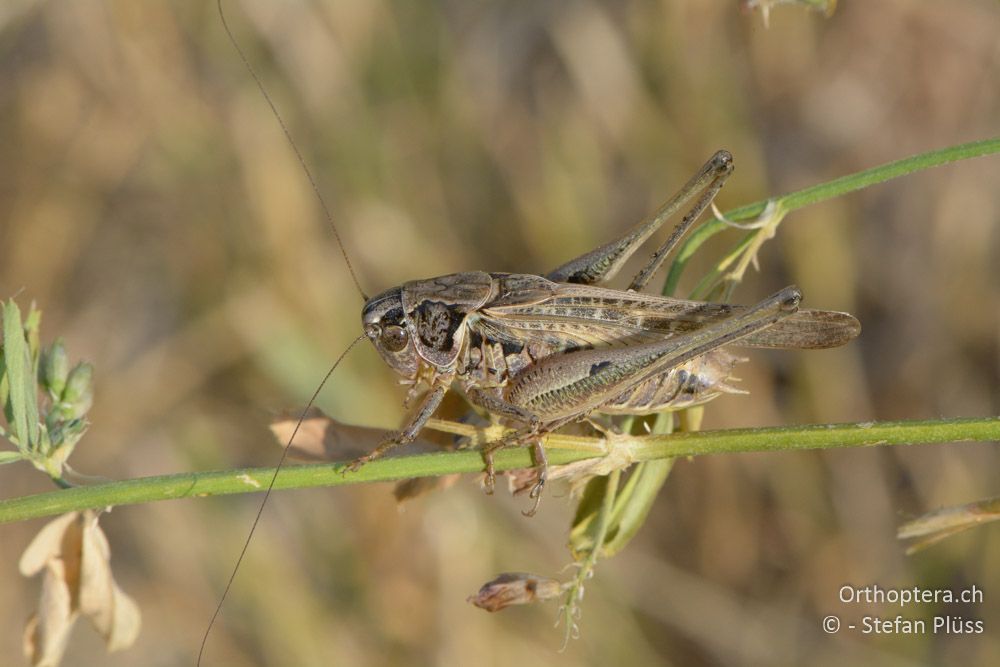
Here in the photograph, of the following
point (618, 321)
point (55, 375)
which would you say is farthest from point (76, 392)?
point (618, 321)

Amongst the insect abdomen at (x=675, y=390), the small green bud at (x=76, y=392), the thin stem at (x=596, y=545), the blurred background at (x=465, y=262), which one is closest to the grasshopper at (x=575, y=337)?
the insect abdomen at (x=675, y=390)

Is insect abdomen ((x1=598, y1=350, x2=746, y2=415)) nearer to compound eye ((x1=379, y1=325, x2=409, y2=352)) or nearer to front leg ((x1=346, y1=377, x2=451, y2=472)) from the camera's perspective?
front leg ((x1=346, y1=377, x2=451, y2=472))

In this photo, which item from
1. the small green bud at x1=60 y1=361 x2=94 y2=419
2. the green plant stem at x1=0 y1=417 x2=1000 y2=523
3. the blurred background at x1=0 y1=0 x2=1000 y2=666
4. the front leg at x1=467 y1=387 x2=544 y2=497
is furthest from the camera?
the blurred background at x1=0 y1=0 x2=1000 y2=666

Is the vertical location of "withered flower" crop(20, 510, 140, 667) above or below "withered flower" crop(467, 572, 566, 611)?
above

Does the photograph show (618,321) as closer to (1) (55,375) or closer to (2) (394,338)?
(2) (394,338)

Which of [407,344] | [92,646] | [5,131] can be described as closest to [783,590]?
[407,344]

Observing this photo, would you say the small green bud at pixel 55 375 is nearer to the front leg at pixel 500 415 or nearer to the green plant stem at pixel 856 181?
the front leg at pixel 500 415

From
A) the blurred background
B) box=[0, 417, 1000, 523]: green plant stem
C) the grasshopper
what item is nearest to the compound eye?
the grasshopper
